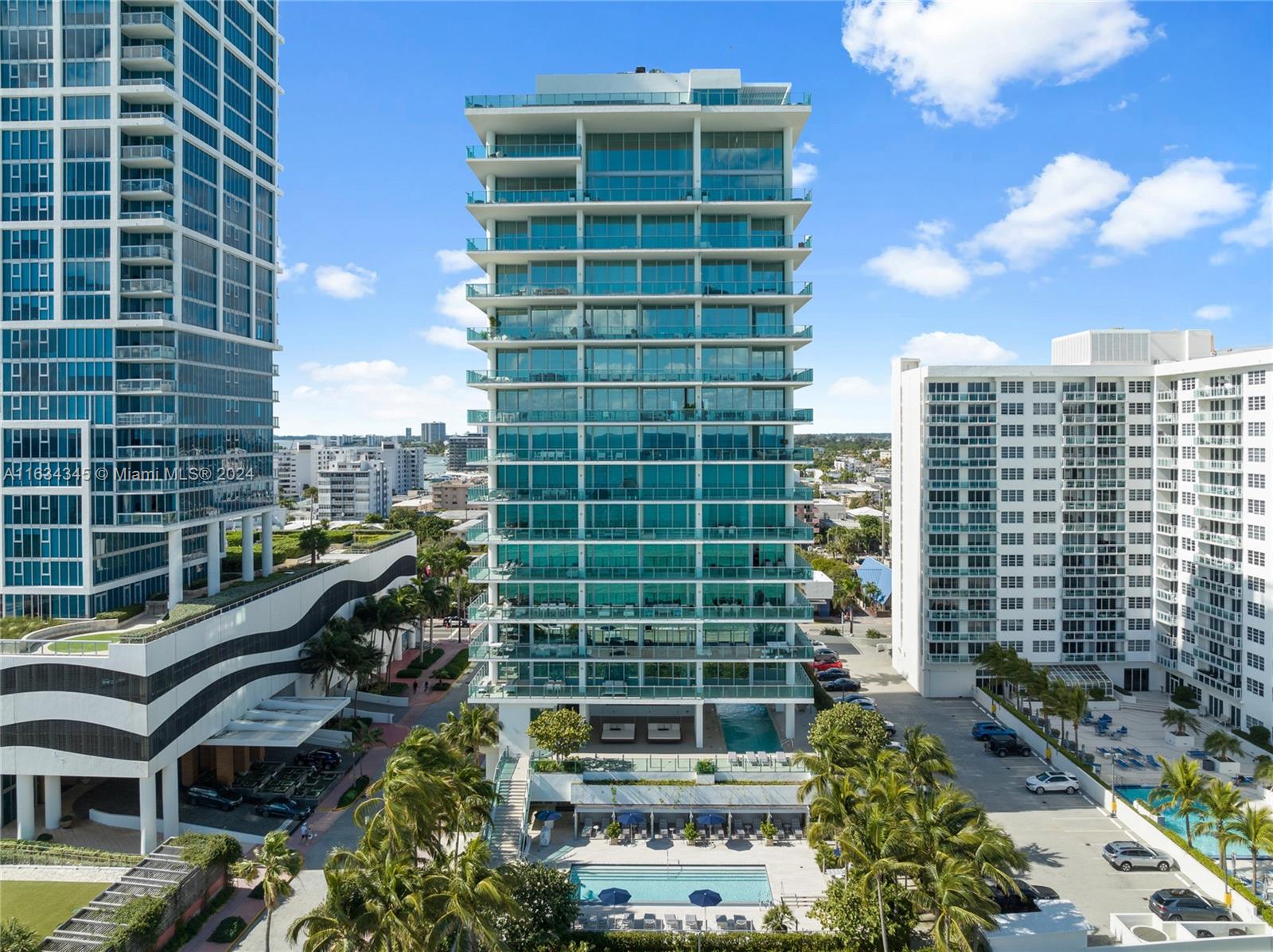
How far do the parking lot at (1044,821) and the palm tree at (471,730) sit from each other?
29.2 m

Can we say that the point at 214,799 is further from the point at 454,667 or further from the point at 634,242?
the point at 634,242

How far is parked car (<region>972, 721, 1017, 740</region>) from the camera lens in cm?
5625

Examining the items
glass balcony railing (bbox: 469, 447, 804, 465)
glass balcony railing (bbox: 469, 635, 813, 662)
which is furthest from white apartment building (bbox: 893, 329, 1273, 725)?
glass balcony railing (bbox: 469, 447, 804, 465)

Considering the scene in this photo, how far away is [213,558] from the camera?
59.7m

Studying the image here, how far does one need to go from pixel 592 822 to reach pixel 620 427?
80.0 ft

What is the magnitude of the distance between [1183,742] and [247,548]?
2902 inches

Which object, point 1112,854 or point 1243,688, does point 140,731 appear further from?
point 1243,688

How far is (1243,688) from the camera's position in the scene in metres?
55.7

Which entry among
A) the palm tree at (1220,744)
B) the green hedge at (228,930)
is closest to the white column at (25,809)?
the green hedge at (228,930)

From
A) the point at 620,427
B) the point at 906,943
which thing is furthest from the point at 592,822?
the point at 620,427

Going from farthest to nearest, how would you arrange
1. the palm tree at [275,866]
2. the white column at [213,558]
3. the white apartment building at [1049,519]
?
the white apartment building at [1049,519] → the white column at [213,558] → the palm tree at [275,866]

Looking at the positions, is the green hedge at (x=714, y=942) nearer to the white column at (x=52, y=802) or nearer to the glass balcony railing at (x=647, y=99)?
the white column at (x=52, y=802)

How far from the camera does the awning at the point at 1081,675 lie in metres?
→ 64.6

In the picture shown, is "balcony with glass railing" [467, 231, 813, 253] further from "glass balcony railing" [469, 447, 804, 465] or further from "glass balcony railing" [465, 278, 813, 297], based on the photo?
"glass balcony railing" [469, 447, 804, 465]
